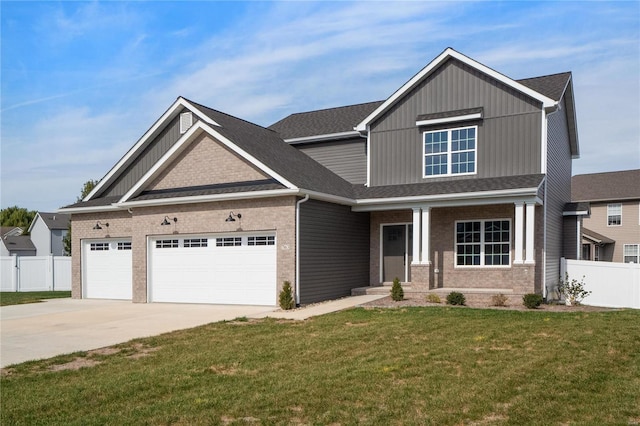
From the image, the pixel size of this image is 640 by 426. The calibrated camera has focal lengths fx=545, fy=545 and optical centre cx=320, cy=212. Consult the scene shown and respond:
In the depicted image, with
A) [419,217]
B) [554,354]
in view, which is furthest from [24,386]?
[419,217]

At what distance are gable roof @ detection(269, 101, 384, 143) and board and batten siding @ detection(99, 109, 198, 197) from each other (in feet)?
14.7

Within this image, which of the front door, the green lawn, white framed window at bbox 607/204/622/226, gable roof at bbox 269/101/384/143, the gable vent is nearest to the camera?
the front door

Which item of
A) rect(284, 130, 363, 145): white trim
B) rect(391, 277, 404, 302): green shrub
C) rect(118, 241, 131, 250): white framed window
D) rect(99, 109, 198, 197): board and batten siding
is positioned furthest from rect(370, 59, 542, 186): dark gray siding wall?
rect(118, 241, 131, 250): white framed window

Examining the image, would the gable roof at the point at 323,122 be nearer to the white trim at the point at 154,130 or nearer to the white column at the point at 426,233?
the white trim at the point at 154,130

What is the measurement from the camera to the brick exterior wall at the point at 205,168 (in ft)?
60.7

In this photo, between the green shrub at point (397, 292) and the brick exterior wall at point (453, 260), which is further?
the brick exterior wall at point (453, 260)

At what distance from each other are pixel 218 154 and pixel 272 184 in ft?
8.81

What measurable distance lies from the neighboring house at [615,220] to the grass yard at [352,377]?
81.7ft

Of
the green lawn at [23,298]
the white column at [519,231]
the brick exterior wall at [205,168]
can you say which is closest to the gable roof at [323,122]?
the brick exterior wall at [205,168]

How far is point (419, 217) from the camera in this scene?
61.3ft

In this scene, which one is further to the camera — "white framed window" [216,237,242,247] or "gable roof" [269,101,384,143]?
"gable roof" [269,101,384,143]

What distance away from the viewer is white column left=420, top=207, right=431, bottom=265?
715 inches

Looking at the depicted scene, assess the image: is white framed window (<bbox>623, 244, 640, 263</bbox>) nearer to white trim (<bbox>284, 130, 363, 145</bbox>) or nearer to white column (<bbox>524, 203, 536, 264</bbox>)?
white column (<bbox>524, 203, 536, 264</bbox>)

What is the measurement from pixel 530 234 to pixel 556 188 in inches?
195
